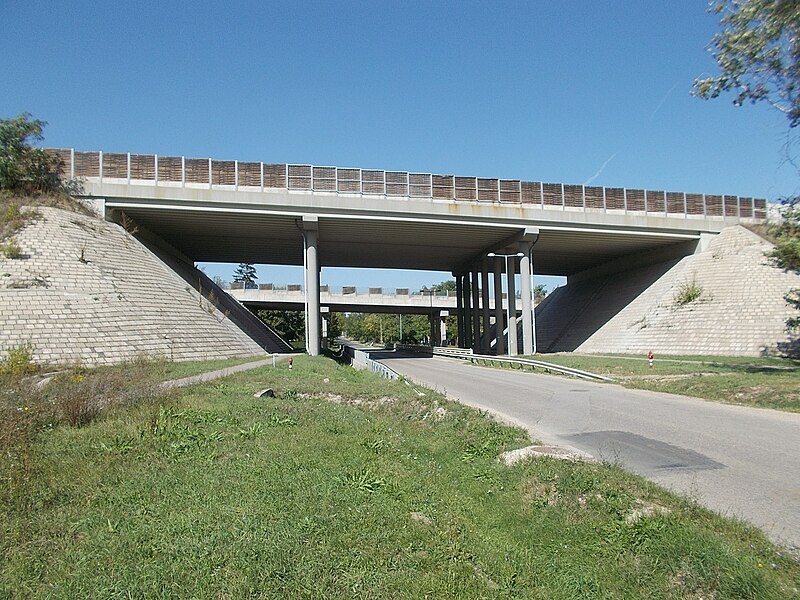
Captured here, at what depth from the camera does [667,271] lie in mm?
39219

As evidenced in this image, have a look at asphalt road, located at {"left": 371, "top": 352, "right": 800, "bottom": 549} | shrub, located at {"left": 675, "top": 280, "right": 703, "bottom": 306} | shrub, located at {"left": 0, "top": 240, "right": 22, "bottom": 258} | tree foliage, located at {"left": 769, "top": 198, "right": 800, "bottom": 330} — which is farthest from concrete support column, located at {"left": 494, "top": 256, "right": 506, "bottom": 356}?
shrub, located at {"left": 0, "top": 240, "right": 22, "bottom": 258}

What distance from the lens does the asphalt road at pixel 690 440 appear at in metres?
5.47

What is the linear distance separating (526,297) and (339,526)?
118 feet

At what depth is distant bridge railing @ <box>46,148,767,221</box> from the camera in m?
30.6

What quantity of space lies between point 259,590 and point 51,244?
25.8 meters

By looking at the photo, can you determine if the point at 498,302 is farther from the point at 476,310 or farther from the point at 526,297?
the point at 476,310

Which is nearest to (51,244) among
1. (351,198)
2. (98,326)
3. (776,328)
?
(98,326)

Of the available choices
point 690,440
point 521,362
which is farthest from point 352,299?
point 690,440

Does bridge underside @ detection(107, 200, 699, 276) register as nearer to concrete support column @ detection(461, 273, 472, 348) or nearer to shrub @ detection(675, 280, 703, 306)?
concrete support column @ detection(461, 273, 472, 348)

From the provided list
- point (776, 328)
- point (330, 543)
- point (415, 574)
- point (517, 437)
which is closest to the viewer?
point (415, 574)

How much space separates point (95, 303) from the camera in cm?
2203

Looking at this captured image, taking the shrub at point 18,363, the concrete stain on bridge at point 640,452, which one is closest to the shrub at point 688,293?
the concrete stain on bridge at point 640,452

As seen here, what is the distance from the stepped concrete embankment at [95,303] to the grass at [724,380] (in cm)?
1892

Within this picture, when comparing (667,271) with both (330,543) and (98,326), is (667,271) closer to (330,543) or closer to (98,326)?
(98,326)
